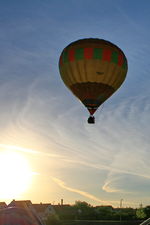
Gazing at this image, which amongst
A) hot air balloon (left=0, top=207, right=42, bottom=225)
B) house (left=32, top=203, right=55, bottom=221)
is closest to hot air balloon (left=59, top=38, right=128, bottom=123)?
hot air balloon (left=0, top=207, right=42, bottom=225)

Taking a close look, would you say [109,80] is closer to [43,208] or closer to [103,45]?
[103,45]

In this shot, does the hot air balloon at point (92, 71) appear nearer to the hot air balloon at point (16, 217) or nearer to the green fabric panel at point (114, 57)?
the green fabric panel at point (114, 57)

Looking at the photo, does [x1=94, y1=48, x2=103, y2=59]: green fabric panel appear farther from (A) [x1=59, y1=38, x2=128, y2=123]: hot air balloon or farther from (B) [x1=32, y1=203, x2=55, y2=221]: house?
(B) [x1=32, y1=203, x2=55, y2=221]: house

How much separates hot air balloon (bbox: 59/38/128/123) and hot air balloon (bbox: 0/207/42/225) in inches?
1048

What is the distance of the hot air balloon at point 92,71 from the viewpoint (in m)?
30.8

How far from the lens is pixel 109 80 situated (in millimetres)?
31016

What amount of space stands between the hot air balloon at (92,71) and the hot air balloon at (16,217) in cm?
2662

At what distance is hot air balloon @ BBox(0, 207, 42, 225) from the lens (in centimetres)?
351

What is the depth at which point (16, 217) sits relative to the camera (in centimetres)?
362

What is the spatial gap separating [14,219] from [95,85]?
27.6 meters

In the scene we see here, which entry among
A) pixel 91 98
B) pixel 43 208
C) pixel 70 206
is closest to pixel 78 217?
pixel 43 208

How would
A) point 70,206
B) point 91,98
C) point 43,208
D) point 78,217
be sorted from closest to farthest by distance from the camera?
point 91,98 < point 78,217 < point 43,208 < point 70,206

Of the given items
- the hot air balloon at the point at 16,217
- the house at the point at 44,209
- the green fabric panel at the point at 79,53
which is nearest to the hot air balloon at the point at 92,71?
the green fabric panel at the point at 79,53

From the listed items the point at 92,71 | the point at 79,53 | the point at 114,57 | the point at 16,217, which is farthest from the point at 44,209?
the point at 16,217
